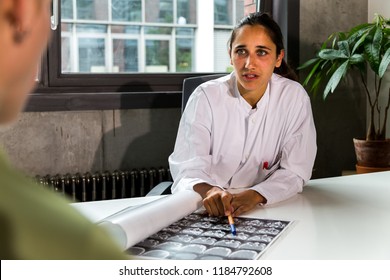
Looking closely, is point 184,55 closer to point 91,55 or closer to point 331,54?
point 91,55

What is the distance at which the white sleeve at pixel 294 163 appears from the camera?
1397 mm

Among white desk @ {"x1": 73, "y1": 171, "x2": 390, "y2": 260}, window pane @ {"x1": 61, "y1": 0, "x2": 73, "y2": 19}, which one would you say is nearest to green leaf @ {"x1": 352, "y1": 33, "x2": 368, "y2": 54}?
white desk @ {"x1": 73, "y1": 171, "x2": 390, "y2": 260}

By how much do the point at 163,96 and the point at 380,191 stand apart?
149cm

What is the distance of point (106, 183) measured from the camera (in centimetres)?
256

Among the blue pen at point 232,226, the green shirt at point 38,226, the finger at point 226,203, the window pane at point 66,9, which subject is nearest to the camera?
the green shirt at point 38,226

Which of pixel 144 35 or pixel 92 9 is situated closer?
pixel 92 9

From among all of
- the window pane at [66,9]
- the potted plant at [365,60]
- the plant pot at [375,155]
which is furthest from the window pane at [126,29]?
the plant pot at [375,155]

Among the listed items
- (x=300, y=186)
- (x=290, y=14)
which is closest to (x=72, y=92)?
(x=290, y=14)

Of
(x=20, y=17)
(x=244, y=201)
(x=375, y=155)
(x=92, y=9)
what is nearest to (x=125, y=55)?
(x=92, y=9)

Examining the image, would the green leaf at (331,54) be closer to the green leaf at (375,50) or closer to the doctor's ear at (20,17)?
the green leaf at (375,50)

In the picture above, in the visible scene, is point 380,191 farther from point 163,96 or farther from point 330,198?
point 163,96

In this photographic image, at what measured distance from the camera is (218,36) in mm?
2979

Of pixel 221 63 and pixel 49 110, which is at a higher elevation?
pixel 221 63

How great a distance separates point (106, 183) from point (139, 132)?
13.3 inches
